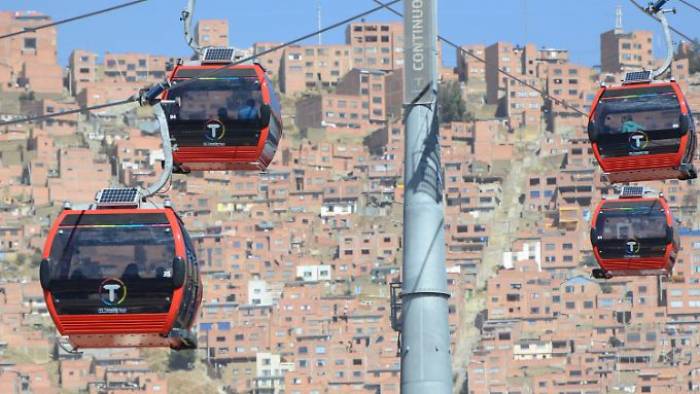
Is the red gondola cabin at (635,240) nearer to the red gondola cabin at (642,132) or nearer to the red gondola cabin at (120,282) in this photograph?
the red gondola cabin at (642,132)

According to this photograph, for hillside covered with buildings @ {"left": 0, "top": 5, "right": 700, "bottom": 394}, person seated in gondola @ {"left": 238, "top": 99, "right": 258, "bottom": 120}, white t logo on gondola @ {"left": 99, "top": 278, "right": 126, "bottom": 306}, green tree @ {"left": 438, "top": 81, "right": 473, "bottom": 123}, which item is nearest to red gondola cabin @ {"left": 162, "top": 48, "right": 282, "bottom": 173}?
person seated in gondola @ {"left": 238, "top": 99, "right": 258, "bottom": 120}

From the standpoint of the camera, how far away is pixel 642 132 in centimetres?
2711

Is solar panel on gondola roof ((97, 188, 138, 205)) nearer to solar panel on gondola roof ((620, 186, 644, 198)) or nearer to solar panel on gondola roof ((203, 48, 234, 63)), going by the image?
solar panel on gondola roof ((203, 48, 234, 63))

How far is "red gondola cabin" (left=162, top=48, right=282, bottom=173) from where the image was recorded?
83.5 feet

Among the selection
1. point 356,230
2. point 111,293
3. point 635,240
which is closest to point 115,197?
point 111,293

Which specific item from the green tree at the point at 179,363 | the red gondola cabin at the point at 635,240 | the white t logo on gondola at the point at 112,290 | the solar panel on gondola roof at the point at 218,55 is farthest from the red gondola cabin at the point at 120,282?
the green tree at the point at 179,363

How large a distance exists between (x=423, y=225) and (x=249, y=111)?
298 inches

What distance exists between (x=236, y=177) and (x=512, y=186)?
1894 centimetres

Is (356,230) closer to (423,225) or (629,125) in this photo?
(629,125)

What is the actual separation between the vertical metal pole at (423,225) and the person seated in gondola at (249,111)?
292 inches

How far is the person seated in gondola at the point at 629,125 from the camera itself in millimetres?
27078

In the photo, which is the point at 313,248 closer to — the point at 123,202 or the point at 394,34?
the point at 394,34

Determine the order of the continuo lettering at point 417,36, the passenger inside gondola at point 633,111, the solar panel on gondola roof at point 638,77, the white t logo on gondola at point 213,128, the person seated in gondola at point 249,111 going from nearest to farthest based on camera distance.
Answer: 1. the continuo lettering at point 417,36
2. the white t logo on gondola at point 213,128
3. the person seated in gondola at point 249,111
4. the passenger inside gondola at point 633,111
5. the solar panel on gondola roof at point 638,77

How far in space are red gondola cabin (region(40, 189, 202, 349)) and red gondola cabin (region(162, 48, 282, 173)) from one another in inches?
158
